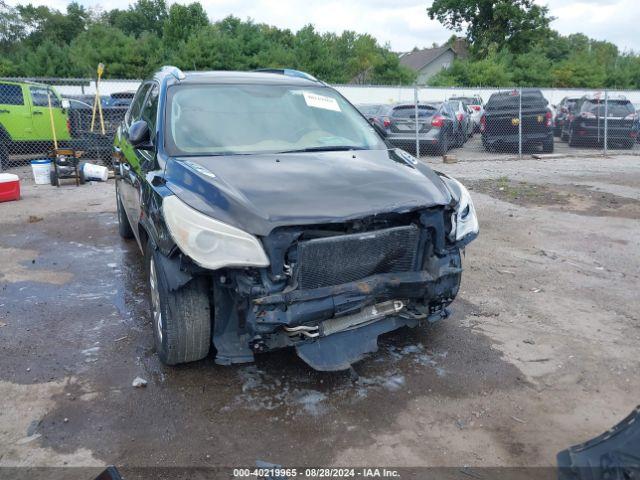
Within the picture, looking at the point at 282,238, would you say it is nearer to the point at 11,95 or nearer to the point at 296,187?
the point at 296,187

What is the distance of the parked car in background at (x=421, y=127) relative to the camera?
1491cm

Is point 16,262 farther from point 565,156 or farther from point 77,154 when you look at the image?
point 565,156

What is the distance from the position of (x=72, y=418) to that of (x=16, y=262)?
137 inches

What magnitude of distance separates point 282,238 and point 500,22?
56843 millimetres

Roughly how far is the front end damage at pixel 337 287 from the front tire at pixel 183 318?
0.33 feet

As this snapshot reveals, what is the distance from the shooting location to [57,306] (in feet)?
15.6

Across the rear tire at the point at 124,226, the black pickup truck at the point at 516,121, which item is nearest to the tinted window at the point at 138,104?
the rear tire at the point at 124,226

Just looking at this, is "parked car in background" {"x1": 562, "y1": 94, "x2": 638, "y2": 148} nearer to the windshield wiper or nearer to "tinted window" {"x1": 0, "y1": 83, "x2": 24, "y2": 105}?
the windshield wiper

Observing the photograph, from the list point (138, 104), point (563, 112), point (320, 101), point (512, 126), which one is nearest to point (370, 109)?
point (512, 126)

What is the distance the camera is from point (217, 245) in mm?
2959

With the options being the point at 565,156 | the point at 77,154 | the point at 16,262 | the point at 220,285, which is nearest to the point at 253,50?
the point at 565,156

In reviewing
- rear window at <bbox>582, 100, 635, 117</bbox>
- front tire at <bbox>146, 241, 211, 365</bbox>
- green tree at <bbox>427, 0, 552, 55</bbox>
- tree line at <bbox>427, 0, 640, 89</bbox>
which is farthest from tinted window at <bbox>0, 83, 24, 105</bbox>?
green tree at <bbox>427, 0, 552, 55</bbox>

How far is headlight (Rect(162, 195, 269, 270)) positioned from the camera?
2.94 meters

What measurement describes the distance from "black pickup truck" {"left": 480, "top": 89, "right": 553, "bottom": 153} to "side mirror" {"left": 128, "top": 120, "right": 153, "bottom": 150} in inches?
560
